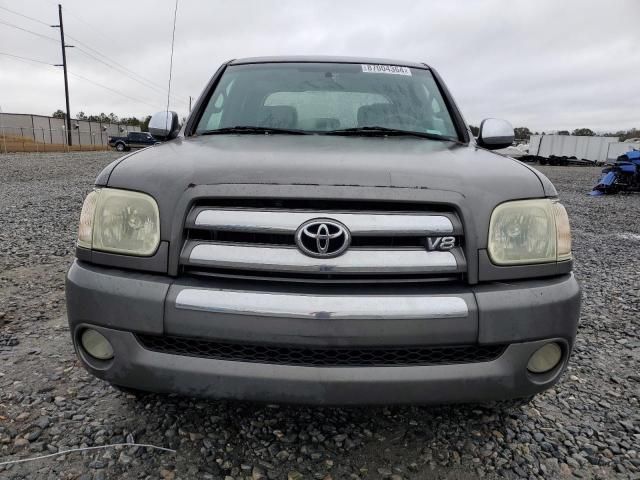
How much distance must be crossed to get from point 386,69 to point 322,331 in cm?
213

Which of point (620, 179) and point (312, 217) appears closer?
point (312, 217)

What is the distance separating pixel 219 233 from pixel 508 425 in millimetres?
1584

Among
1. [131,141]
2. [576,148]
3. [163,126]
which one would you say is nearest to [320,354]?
[163,126]

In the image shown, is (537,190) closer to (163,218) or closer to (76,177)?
(163,218)

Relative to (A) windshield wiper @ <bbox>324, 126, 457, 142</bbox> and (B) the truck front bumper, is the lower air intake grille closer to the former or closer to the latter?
(B) the truck front bumper

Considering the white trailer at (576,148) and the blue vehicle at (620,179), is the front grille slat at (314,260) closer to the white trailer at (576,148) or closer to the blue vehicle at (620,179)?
the blue vehicle at (620,179)

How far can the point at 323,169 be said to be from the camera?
5.51 feet

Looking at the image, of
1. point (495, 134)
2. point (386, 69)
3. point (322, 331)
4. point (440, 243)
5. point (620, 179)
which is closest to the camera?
point (322, 331)

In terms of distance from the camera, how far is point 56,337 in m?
2.93

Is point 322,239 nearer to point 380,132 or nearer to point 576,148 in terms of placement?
point 380,132

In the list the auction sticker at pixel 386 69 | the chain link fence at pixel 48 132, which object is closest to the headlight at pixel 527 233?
the auction sticker at pixel 386 69

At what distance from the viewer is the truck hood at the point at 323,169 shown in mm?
1651

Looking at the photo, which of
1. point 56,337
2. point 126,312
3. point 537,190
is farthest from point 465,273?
point 56,337

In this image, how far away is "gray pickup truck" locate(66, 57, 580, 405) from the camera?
5.05 feet
